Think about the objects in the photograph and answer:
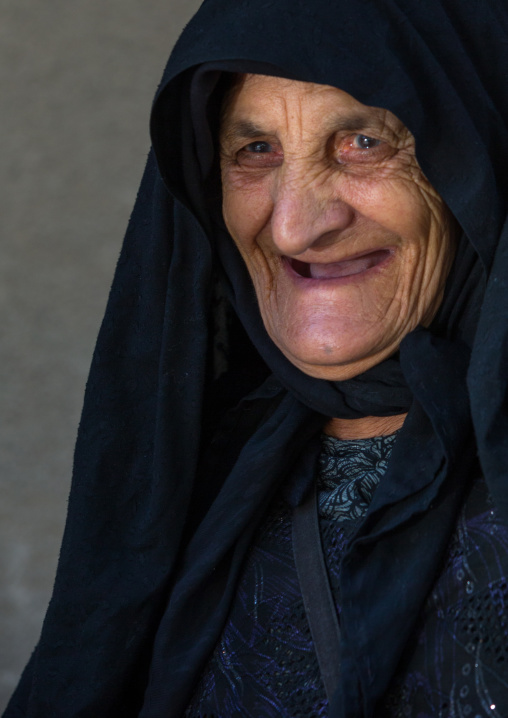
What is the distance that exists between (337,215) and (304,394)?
342 mm

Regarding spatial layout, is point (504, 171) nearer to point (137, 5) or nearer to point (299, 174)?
point (299, 174)

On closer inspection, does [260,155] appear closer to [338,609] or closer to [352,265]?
[352,265]

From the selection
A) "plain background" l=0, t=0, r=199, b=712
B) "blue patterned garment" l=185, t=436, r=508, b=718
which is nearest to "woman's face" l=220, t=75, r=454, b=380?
"blue patterned garment" l=185, t=436, r=508, b=718

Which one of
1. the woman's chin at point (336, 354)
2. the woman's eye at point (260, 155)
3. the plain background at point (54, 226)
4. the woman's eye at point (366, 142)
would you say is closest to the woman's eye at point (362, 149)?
the woman's eye at point (366, 142)

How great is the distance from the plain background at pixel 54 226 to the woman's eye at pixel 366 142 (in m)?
1.69

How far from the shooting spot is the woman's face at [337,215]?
1.61 metres

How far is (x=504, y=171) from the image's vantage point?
153 centimetres

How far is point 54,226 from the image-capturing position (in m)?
3.20

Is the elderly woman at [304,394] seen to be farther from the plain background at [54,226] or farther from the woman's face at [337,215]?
the plain background at [54,226]

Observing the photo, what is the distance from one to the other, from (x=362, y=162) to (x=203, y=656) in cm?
87

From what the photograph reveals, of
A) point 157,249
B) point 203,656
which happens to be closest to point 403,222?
point 157,249

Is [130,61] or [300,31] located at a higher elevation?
[300,31]

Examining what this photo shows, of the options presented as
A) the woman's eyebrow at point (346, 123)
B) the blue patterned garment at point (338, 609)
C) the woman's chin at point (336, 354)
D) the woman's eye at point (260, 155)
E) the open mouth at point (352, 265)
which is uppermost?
the woman's eyebrow at point (346, 123)

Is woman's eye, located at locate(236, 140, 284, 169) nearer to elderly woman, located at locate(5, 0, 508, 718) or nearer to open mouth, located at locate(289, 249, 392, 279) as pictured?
elderly woman, located at locate(5, 0, 508, 718)
